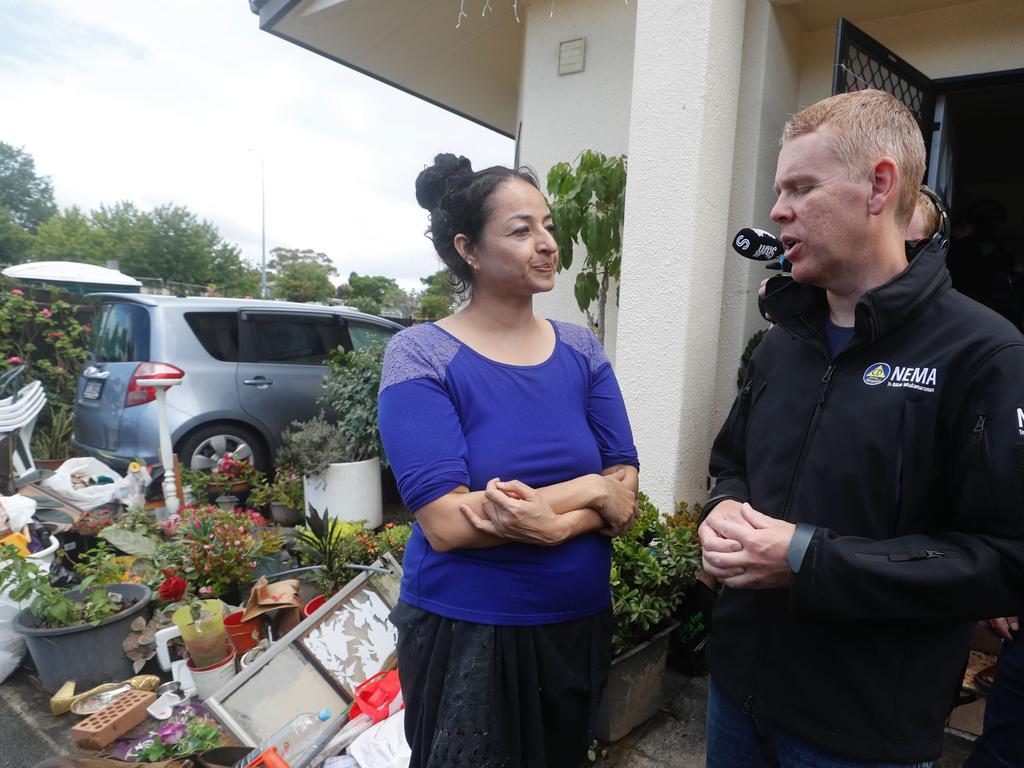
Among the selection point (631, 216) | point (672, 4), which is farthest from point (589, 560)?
point (672, 4)

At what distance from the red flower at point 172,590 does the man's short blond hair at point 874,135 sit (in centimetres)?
352

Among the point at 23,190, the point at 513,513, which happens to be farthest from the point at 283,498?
A: the point at 23,190

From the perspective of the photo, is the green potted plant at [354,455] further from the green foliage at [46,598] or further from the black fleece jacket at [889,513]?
the black fleece jacket at [889,513]

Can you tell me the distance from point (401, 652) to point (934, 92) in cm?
375

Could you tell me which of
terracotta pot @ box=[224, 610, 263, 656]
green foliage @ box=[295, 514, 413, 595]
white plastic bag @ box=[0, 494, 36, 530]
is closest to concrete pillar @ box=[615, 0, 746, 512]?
green foliage @ box=[295, 514, 413, 595]

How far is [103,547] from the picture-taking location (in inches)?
143

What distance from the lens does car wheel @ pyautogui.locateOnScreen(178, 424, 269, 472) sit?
5285 millimetres

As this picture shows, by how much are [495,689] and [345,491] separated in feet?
11.9

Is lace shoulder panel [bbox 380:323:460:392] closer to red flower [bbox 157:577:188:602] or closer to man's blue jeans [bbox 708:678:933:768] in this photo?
man's blue jeans [bbox 708:678:933:768]

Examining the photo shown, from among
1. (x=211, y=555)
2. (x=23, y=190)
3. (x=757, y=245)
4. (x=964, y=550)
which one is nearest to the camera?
(x=964, y=550)

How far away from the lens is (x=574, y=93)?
479 centimetres

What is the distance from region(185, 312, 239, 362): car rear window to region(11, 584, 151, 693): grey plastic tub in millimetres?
2906

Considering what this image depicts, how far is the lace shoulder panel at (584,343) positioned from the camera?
1703 mm

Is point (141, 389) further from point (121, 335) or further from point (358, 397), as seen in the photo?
point (358, 397)
